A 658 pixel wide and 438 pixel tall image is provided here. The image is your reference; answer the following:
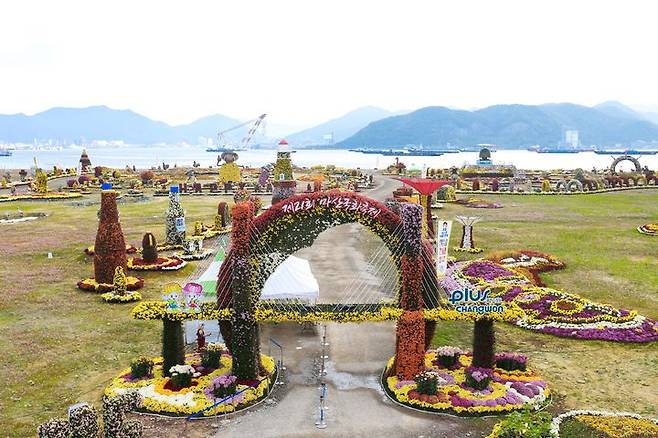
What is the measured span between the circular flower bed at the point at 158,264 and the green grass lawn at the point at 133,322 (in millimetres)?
841

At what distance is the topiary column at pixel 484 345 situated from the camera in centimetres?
2095

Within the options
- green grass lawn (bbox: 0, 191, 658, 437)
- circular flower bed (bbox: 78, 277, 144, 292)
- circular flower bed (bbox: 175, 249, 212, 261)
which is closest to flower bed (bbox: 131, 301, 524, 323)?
green grass lawn (bbox: 0, 191, 658, 437)

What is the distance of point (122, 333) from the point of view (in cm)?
2644

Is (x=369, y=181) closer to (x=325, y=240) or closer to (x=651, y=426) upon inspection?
(x=325, y=240)

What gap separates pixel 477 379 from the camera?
19750 millimetres

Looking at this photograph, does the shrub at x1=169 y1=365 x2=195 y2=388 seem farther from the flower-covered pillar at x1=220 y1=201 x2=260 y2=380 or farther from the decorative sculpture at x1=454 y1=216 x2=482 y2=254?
the decorative sculpture at x1=454 y1=216 x2=482 y2=254

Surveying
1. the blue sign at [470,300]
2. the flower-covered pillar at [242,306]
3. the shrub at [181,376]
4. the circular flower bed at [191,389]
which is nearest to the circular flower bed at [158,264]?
the circular flower bed at [191,389]

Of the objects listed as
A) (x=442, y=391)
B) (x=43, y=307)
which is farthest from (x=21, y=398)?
(x=442, y=391)

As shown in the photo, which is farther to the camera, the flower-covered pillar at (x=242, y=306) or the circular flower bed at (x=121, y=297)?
the circular flower bed at (x=121, y=297)

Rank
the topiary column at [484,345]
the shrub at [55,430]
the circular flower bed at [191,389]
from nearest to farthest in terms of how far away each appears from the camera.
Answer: the shrub at [55,430] → the circular flower bed at [191,389] → the topiary column at [484,345]

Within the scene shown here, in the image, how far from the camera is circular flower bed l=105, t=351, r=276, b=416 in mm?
18703

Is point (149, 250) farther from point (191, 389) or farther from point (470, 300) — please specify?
point (470, 300)

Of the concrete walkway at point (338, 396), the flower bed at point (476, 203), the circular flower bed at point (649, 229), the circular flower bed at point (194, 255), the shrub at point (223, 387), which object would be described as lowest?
the concrete walkway at point (338, 396)

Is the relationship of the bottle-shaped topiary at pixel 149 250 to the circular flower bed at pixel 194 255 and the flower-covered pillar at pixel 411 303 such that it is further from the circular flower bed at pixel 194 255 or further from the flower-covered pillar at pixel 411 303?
the flower-covered pillar at pixel 411 303
